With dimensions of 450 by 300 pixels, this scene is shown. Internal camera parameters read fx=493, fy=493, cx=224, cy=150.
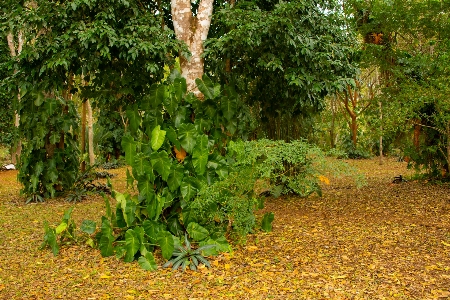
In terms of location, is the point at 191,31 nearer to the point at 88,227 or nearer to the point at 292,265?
the point at 88,227

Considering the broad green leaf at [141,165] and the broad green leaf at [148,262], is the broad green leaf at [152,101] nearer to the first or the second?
the broad green leaf at [141,165]

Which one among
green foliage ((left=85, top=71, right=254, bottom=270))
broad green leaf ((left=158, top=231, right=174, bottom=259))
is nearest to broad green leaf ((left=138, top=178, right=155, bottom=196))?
green foliage ((left=85, top=71, right=254, bottom=270))

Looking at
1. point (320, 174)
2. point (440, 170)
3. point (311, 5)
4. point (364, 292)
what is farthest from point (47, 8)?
point (440, 170)

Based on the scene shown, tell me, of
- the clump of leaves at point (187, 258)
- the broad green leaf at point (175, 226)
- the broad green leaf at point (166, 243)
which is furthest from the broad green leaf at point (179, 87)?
the clump of leaves at point (187, 258)

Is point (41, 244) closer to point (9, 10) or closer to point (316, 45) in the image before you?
point (9, 10)

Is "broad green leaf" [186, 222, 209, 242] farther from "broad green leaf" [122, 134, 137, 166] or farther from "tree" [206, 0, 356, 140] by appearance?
"tree" [206, 0, 356, 140]

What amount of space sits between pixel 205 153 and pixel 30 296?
2.22 m

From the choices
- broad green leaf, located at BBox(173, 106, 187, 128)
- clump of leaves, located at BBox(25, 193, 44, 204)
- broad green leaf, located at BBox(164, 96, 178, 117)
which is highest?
broad green leaf, located at BBox(164, 96, 178, 117)

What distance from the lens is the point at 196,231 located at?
5.41 metres

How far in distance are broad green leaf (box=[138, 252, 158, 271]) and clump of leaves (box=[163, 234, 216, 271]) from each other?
124 millimetres

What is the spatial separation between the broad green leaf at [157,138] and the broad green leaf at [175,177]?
29 cm

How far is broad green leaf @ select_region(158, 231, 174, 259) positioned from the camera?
507 centimetres

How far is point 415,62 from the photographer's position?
846cm

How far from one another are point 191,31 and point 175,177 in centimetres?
233
